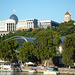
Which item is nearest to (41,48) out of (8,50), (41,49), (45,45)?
(41,49)

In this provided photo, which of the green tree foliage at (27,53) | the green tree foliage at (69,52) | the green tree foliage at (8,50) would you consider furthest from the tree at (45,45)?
the green tree foliage at (8,50)

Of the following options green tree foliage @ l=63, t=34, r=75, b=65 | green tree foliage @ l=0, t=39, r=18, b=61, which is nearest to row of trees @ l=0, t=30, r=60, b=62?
green tree foliage @ l=0, t=39, r=18, b=61

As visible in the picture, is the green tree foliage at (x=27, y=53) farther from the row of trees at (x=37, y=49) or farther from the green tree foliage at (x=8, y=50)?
the green tree foliage at (x=8, y=50)

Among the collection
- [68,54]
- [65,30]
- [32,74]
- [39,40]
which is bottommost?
[32,74]

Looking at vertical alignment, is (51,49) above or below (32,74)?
above

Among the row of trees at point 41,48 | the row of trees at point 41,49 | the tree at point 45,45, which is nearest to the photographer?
the row of trees at point 41,48

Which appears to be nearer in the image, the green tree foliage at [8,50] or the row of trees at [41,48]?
the row of trees at [41,48]

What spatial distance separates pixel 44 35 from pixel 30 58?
10.6 m

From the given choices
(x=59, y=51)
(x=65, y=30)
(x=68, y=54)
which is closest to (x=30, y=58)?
(x=68, y=54)

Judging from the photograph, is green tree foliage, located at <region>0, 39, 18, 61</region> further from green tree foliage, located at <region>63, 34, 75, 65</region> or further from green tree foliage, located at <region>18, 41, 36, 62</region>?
green tree foliage, located at <region>63, 34, 75, 65</region>

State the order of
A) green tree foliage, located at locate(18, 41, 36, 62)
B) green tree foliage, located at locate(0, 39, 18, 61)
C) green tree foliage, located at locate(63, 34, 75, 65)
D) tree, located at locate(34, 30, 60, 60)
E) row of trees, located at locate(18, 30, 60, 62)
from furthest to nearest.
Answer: green tree foliage, located at locate(0, 39, 18, 61), green tree foliage, located at locate(18, 41, 36, 62), row of trees, located at locate(18, 30, 60, 62), tree, located at locate(34, 30, 60, 60), green tree foliage, located at locate(63, 34, 75, 65)

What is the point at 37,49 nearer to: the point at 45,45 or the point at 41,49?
the point at 41,49

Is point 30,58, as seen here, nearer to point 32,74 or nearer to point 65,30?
point 32,74

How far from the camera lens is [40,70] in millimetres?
84500
